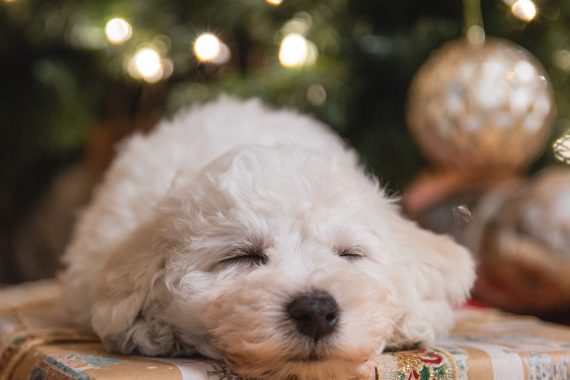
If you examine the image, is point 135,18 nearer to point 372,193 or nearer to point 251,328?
point 372,193

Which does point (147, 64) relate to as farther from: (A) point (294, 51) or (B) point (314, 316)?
(B) point (314, 316)

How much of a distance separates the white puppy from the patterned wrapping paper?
0.19 ft

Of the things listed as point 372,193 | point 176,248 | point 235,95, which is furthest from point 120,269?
point 235,95

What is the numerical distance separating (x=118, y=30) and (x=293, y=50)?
0.76 metres

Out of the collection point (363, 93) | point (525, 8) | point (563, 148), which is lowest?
point (563, 148)

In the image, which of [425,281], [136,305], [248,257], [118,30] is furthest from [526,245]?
[118,30]

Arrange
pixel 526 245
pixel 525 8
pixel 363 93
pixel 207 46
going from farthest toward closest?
1. pixel 363 93
2. pixel 207 46
3. pixel 525 8
4. pixel 526 245

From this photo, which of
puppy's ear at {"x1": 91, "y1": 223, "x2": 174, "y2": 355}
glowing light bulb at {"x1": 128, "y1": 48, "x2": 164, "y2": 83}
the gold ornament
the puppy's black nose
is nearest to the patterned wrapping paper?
puppy's ear at {"x1": 91, "y1": 223, "x2": 174, "y2": 355}

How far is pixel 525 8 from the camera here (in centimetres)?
277

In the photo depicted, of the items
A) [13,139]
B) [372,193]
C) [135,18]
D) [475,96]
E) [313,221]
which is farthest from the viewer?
[13,139]

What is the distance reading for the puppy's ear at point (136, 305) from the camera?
1.53 m

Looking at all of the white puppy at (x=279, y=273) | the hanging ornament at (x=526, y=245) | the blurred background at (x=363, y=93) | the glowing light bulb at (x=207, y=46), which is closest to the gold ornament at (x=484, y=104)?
the blurred background at (x=363, y=93)

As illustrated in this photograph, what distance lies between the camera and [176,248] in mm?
1555

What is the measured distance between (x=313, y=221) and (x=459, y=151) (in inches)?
55.6
